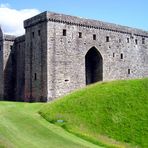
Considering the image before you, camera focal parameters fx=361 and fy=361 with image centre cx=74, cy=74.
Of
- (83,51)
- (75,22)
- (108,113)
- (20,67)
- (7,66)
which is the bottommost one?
(108,113)

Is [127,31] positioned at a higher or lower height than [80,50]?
higher

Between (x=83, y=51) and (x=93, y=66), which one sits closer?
(x=83, y=51)

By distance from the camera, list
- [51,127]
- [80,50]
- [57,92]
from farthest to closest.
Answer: [80,50] → [57,92] → [51,127]

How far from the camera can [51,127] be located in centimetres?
2761

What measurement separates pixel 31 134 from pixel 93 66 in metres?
28.3

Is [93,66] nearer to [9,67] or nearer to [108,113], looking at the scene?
[9,67]

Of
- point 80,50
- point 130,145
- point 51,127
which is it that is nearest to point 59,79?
point 80,50

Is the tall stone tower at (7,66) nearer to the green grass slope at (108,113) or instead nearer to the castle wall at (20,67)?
the castle wall at (20,67)

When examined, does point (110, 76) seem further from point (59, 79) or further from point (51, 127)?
point (51, 127)

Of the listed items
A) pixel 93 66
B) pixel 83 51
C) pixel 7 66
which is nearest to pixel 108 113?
pixel 83 51

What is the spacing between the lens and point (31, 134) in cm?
2489

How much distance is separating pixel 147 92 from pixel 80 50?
617 inches

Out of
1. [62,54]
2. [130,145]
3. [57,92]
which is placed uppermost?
[62,54]

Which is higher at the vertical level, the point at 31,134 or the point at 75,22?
the point at 75,22
